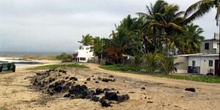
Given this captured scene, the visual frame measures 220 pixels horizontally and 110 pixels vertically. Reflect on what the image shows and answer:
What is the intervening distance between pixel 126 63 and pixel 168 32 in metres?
12.2

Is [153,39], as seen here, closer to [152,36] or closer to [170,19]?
[152,36]

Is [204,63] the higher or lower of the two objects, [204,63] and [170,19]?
the lower

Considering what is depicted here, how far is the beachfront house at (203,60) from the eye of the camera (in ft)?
140

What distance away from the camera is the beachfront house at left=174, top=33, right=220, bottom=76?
140 feet

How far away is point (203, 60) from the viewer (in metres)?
44.4

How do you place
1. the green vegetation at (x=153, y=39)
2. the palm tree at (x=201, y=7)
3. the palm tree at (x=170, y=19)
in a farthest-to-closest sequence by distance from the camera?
the palm tree at (x=170, y=19), the green vegetation at (x=153, y=39), the palm tree at (x=201, y=7)

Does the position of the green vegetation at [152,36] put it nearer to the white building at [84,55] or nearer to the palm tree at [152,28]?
the palm tree at [152,28]

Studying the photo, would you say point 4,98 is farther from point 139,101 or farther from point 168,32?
point 168,32

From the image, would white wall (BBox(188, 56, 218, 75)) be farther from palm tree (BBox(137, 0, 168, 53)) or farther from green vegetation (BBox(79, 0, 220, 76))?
palm tree (BBox(137, 0, 168, 53))

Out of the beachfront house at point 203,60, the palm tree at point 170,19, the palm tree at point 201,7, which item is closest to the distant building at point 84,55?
the palm tree at point 170,19

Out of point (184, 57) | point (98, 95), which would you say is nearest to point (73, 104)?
point (98, 95)

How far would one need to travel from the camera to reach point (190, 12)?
36.4 metres

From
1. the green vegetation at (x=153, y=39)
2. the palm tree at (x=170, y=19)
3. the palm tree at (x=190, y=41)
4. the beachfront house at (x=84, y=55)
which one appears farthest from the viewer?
the beachfront house at (x=84, y=55)

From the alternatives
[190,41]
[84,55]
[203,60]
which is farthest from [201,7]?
[84,55]
